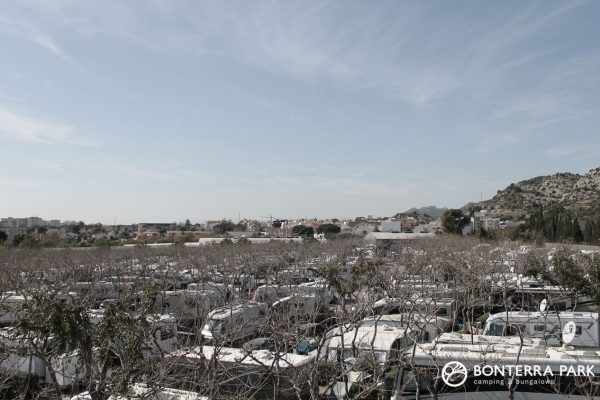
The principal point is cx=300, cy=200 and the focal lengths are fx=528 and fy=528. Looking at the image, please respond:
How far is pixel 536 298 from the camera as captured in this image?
78.2 ft

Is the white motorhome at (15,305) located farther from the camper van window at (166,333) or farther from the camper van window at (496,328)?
the camper van window at (496,328)

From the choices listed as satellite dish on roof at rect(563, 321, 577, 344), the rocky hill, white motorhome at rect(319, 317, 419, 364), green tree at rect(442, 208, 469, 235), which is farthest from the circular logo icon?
the rocky hill

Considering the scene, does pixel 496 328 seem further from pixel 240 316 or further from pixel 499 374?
pixel 240 316

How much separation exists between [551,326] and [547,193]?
5107 inches

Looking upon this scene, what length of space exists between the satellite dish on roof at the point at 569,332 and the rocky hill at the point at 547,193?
319 ft

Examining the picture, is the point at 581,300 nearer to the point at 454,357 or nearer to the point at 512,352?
the point at 512,352

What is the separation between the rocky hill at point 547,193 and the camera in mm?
116169

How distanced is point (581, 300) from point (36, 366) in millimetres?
22387

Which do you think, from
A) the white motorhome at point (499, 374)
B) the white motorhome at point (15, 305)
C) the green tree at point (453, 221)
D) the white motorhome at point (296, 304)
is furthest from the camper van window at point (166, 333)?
the green tree at point (453, 221)

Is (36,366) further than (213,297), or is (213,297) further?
(213,297)

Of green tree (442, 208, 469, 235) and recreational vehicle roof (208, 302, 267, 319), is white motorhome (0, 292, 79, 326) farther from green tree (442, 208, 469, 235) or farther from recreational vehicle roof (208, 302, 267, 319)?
green tree (442, 208, 469, 235)

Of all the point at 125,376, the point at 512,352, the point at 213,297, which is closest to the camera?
the point at 125,376

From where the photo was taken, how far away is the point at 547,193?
440 feet

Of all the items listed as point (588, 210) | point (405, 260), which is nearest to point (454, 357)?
point (405, 260)
